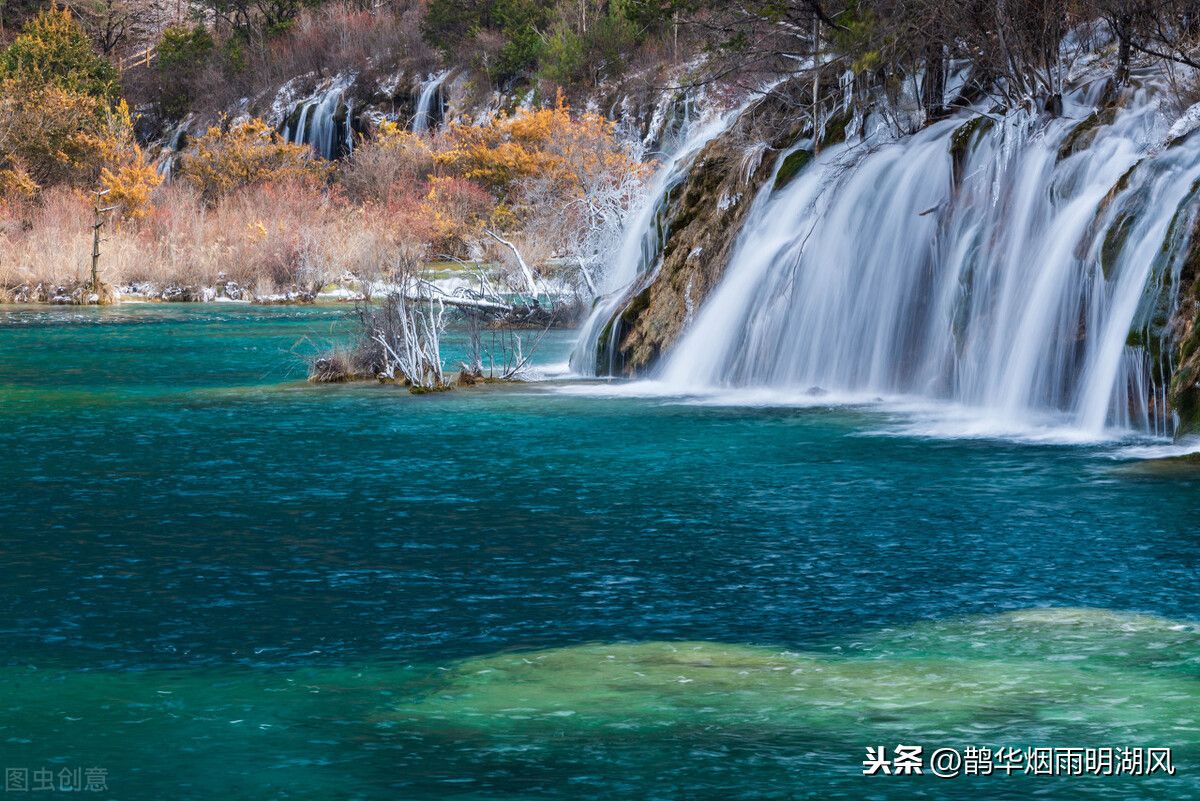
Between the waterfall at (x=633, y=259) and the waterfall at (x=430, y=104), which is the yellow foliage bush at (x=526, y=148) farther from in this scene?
the waterfall at (x=633, y=259)

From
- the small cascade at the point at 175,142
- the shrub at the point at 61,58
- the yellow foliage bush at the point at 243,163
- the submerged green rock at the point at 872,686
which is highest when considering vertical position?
the shrub at the point at 61,58

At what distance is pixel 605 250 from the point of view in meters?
28.9

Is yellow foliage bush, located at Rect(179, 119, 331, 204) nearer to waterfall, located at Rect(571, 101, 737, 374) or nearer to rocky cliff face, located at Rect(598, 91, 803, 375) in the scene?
waterfall, located at Rect(571, 101, 737, 374)

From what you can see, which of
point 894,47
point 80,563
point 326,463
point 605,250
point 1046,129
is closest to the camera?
point 80,563

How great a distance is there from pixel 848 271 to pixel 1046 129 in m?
2.33

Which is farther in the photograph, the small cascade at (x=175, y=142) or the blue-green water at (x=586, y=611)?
the small cascade at (x=175, y=142)

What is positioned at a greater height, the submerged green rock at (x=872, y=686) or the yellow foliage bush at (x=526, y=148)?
the yellow foliage bush at (x=526, y=148)

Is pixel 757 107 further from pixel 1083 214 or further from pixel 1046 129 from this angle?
pixel 1083 214

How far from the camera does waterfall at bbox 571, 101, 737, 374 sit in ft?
68.1

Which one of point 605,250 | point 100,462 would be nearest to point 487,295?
point 605,250

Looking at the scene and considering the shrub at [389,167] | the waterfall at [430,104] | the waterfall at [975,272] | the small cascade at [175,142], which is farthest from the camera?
the small cascade at [175,142]

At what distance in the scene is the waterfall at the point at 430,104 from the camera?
70.1 m

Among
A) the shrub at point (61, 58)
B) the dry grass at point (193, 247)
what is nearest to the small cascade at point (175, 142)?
the shrub at point (61, 58)

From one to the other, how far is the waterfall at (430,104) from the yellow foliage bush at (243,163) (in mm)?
10319
